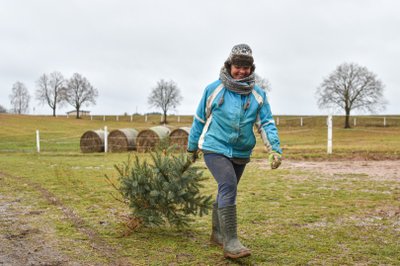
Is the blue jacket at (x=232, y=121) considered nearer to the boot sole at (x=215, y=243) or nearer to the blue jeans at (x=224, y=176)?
the blue jeans at (x=224, y=176)

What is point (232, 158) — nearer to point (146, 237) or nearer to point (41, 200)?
point (146, 237)

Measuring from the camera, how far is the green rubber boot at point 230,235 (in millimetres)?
3594

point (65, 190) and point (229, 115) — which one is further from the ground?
point (229, 115)

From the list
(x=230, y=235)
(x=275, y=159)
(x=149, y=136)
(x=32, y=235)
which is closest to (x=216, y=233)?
(x=230, y=235)

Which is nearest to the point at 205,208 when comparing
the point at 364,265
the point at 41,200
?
the point at 364,265

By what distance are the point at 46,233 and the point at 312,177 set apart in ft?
22.5

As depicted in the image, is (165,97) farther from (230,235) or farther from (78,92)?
(230,235)

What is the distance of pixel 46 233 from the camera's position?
4.55m

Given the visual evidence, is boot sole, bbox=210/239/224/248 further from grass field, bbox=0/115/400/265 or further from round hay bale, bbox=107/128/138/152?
round hay bale, bbox=107/128/138/152

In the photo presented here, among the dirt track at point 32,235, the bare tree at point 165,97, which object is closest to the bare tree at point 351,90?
the bare tree at point 165,97

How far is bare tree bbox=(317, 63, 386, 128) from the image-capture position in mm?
48062

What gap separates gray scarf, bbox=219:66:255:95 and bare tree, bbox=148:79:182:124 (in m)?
66.5

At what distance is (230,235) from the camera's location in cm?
371

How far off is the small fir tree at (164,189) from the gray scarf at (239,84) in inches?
36.5
